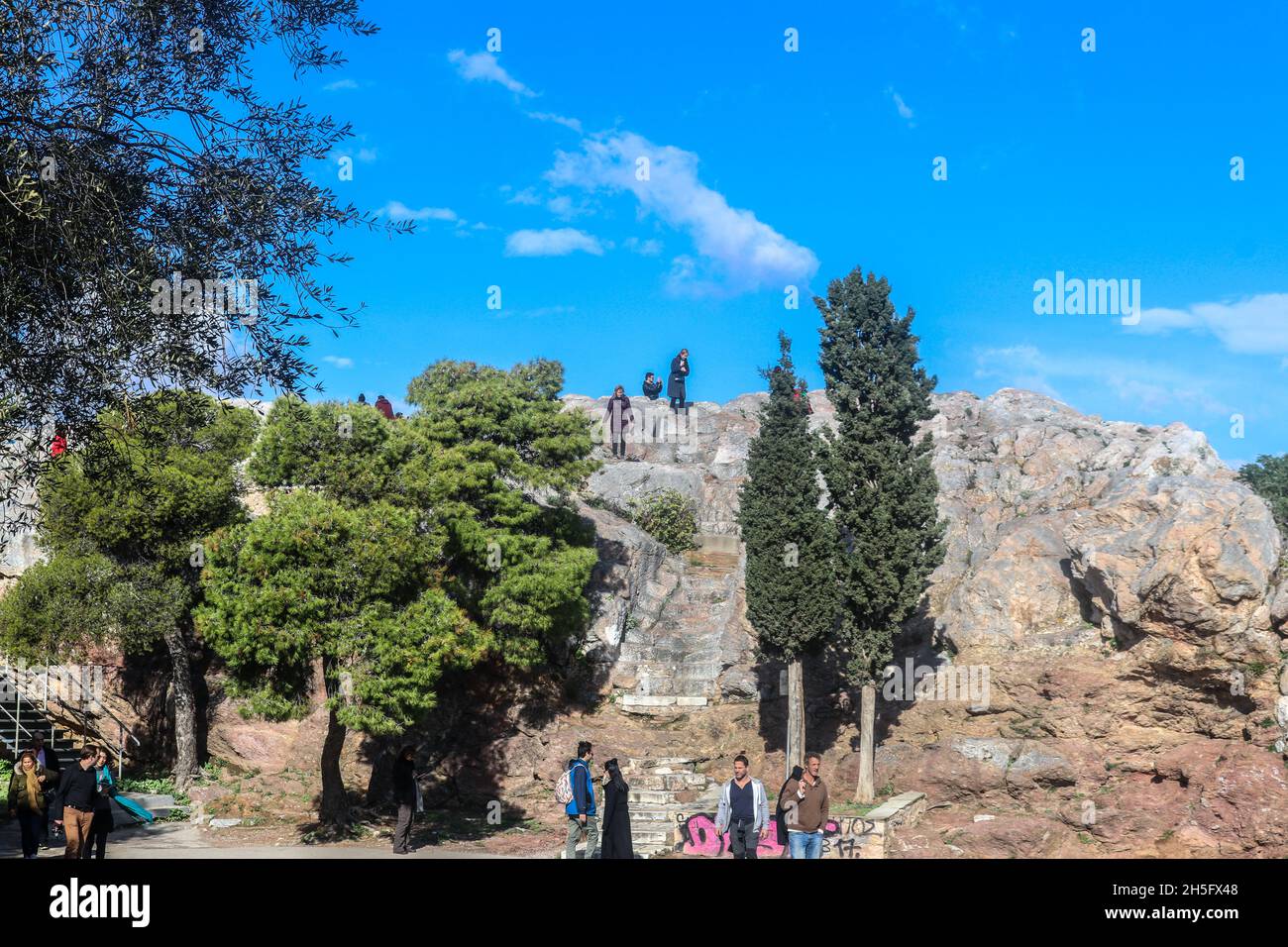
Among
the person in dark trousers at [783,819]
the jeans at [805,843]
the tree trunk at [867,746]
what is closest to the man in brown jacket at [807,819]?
the jeans at [805,843]

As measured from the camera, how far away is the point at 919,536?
32.2 meters

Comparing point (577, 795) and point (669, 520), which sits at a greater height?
point (669, 520)

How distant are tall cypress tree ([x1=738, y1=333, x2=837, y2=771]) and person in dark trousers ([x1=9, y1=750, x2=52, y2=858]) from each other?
21.1 meters

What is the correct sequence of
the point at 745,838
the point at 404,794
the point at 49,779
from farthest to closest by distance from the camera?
the point at 404,794 → the point at 49,779 → the point at 745,838

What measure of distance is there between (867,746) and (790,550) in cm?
671

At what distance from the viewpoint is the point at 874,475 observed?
109ft

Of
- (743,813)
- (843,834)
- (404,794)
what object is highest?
(743,813)

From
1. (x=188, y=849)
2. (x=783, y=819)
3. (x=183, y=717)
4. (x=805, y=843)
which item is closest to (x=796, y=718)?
(x=783, y=819)

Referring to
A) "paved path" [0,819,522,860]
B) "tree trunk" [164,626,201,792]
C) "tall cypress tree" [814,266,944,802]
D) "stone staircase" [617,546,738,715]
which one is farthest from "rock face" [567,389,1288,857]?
"tree trunk" [164,626,201,792]

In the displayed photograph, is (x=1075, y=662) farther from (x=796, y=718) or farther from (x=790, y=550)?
(x=790, y=550)

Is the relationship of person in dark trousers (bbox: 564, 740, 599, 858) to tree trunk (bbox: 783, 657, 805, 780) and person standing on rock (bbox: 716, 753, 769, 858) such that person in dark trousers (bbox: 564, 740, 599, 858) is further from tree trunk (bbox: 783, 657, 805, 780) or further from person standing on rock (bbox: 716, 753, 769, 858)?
tree trunk (bbox: 783, 657, 805, 780)

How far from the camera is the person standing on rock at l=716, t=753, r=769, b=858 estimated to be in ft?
52.1

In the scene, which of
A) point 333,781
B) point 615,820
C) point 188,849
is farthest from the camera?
point 333,781
